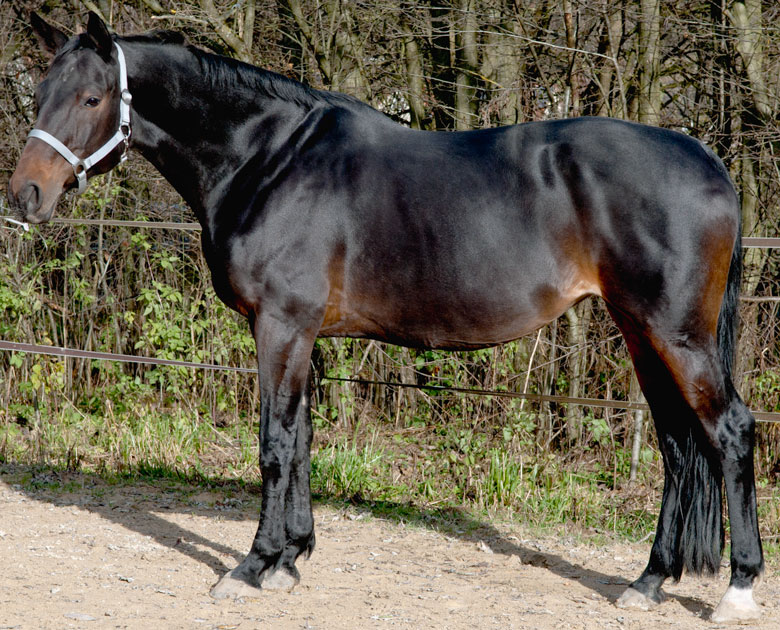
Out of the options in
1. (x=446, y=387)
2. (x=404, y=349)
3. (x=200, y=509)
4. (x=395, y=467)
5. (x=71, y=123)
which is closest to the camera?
(x=71, y=123)

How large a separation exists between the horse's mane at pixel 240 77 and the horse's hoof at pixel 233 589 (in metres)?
2.05

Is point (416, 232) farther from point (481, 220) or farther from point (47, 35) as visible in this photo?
point (47, 35)

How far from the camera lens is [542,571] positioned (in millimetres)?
3908

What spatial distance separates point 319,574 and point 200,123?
81.8 inches

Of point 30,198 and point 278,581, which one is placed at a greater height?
point 30,198

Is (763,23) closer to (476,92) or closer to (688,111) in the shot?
(688,111)

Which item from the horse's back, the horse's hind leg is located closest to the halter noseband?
the horse's back

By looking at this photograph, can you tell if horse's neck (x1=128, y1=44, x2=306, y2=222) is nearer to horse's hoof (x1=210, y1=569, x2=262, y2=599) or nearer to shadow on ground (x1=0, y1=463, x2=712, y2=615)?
horse's hoof (x1=210, y1=569, x2=262, y2=599)

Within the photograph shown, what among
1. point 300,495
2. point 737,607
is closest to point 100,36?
point 300,495

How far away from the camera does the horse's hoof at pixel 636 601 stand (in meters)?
3.41

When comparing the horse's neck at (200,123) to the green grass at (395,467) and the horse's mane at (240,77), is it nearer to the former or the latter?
the horse's mane at (240,77)

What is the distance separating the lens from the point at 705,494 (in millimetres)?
3371

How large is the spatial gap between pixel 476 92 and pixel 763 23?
2.13 meters

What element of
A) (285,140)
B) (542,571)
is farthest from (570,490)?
(285,140)
